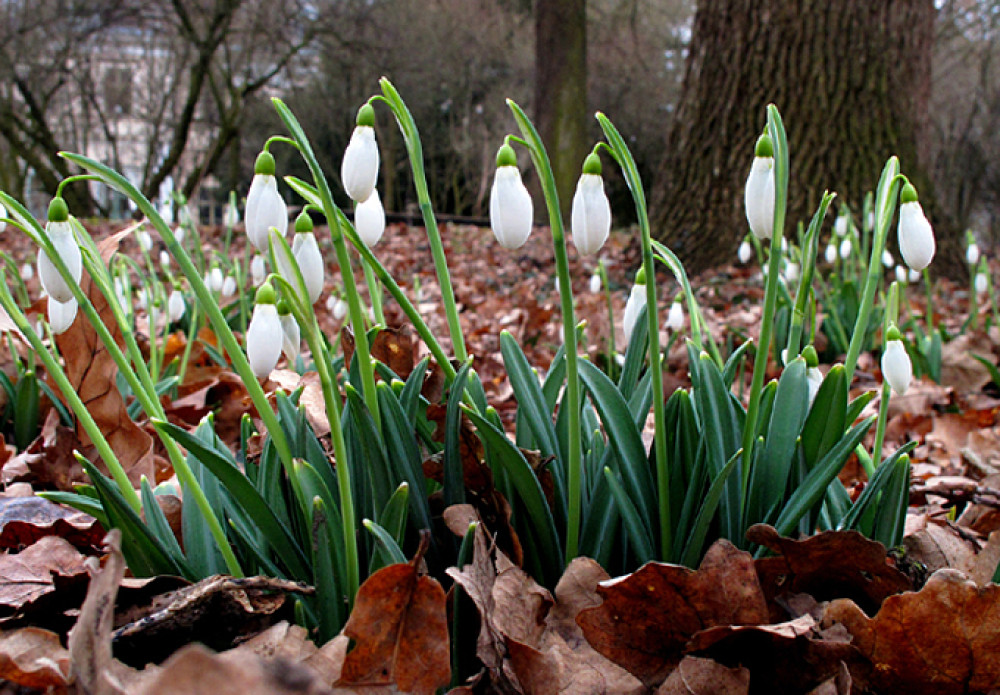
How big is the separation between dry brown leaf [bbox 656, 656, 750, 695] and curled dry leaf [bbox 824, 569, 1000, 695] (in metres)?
0.14

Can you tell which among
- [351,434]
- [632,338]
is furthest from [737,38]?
[351,434]

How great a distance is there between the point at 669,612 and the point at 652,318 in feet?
1.07

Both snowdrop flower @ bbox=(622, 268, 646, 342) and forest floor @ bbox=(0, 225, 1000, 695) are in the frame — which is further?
snowdrop flower @ bbox=(622, 268, 646, 342)

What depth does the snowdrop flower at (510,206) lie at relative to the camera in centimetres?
89

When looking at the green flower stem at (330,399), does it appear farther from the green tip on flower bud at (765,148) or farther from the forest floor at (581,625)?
the green tip on flower bud at (765,148)

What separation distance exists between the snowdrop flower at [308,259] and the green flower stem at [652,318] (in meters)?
0.34

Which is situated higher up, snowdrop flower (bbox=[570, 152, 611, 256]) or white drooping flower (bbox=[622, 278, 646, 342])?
snowdrop flower (bbox=[570, 152, 611, 256])

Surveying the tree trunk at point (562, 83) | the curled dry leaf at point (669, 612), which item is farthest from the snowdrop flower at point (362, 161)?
the tree trunk at point (562, 83)

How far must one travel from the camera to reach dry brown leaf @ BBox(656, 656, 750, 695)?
851 millimetres

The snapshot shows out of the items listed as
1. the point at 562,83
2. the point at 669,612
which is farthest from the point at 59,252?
the point at 562,83

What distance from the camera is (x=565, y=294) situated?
0.85m

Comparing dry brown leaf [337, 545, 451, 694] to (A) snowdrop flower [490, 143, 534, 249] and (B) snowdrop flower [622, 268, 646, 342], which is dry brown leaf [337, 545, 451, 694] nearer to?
(A) snowdrop flower [490, 143, 534, 249]

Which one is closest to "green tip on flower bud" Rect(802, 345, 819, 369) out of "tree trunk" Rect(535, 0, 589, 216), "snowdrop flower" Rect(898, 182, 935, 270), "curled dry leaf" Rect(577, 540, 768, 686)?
"snowdrop flower" Rect(898, 182, 935, 270)

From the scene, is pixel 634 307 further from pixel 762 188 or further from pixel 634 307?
pixel 762 188
